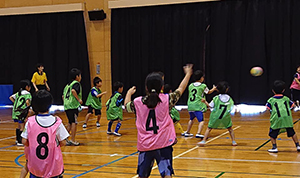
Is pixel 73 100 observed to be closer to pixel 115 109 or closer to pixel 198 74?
pixel 115 109

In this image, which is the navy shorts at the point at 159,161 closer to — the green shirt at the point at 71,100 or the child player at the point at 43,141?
the child player at the point at 43,141

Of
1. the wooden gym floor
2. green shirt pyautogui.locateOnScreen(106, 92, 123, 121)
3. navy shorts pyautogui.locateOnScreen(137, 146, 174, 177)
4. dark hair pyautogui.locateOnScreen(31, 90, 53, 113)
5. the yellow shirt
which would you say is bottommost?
the wooden gym floor

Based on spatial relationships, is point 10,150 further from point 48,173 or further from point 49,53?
point 49,53

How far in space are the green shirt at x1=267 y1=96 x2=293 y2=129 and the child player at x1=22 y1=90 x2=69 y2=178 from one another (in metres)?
3.87

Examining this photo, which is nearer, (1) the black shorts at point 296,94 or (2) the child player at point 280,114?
(2) the child player at point 280,114

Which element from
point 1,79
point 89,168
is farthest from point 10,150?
point 1,79

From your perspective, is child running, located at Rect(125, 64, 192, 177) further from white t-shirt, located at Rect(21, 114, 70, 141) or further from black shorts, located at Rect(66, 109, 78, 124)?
black shorts, located at Rect(66, 109, 78, 124)

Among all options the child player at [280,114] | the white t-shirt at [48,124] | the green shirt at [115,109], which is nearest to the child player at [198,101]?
the green shirt at [115,109]

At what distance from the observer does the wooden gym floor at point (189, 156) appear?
5.41 meters

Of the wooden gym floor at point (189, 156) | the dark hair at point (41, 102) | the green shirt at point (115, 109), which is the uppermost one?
the dark hair at point (41, 102)

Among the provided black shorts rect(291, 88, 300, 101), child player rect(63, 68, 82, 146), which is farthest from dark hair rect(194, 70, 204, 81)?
black shorts rect(291, 88, 300, 101)

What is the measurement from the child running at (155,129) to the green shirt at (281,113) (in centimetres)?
309

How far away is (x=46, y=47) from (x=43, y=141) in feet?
44.4

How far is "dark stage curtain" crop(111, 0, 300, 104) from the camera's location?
13562mm
